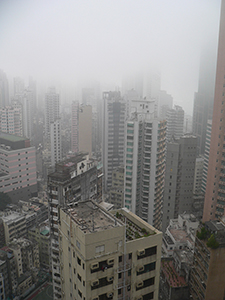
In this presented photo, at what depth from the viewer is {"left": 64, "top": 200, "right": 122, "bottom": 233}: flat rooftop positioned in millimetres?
2238

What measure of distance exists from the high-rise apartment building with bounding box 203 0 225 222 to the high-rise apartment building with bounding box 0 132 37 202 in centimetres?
597

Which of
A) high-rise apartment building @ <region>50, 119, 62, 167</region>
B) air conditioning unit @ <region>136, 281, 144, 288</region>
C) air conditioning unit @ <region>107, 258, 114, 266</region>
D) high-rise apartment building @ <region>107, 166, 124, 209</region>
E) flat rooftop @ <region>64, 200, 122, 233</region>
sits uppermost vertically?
flat rooftop @ <region>64, 200, 122, 233</region>

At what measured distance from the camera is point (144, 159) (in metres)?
6.38

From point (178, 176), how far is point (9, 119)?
27.7 feet

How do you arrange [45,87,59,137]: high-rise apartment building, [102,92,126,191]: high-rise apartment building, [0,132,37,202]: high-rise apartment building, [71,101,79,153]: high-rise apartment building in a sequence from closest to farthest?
1. [0,132,37,202]: high-rise apartment building
2. [102,92,126,191]: high-rise apartment building
3. [71,101,79,153]: high-rise apartment building
4. [45,87,59,137]: high-rise apartment building

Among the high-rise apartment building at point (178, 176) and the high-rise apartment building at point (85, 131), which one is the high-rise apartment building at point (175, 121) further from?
the high-rise apartment building at point (178, 176)

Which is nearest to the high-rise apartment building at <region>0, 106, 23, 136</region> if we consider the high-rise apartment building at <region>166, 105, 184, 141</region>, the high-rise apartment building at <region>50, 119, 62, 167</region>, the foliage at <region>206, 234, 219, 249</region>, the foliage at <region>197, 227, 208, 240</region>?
the high-rise apartment building at <region>50, 119, 62, 167</region>

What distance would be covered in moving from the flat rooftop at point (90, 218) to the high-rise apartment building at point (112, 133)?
27.4 ft

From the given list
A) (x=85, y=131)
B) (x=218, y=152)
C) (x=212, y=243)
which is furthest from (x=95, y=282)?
(x=85, y=131)

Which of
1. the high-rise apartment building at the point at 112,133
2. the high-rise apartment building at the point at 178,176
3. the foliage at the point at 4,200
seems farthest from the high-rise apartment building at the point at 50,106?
the high-rise apartment building at the point at 178,176

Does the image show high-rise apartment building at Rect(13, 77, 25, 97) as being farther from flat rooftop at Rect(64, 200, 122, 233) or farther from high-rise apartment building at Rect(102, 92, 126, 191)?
flat rooftop at Rect(64, 200, 122, 233)

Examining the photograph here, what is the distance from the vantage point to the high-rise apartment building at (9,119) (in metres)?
12.4

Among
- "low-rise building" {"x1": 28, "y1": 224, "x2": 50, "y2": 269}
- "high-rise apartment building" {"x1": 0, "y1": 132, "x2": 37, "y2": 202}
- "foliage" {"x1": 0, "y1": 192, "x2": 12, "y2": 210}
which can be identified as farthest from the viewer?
"high-rise apartment building" {"x1": 0, "y1": 132, "x2": 37, "y2": 202}

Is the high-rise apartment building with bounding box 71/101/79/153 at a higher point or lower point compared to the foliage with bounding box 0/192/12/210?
higher
